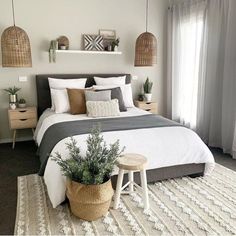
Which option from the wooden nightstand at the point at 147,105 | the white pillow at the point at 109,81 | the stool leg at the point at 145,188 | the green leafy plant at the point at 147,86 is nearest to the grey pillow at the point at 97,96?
the white pillow at the point at 109,81

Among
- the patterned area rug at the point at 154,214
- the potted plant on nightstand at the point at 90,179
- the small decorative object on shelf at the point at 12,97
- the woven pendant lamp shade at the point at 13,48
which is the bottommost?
the patterned area rug at the point at 154,214

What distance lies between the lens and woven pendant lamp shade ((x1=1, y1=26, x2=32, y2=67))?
384cm

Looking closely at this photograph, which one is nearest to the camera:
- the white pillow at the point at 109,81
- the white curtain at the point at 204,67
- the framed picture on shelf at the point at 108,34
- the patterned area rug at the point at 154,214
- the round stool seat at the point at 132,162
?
the patterned area rug at the point at 154,214

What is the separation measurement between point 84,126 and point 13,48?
1964 mm

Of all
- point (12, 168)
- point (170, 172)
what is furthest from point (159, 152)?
point (12, 168)

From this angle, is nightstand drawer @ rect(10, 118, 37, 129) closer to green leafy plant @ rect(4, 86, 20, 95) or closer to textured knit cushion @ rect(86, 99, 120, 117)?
green leafy plant @ rect(4, 86, 20, 95)

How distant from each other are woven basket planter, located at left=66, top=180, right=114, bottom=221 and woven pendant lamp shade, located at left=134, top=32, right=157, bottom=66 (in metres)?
3.06

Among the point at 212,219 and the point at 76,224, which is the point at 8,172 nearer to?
the point at 76,224

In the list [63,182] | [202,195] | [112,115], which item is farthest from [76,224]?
[112,115]

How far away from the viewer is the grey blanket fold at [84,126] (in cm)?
273

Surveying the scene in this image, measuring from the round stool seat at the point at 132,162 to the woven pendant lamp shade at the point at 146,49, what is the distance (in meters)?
2.67

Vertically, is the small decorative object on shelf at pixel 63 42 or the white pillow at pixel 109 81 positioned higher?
the small decorative object on shelf at pixel 63 42

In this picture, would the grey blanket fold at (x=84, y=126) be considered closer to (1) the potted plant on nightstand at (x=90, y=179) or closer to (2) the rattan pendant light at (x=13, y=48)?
(1) the potted plant on nightstand at (x=90, y=179)

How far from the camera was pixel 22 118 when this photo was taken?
161 inches
